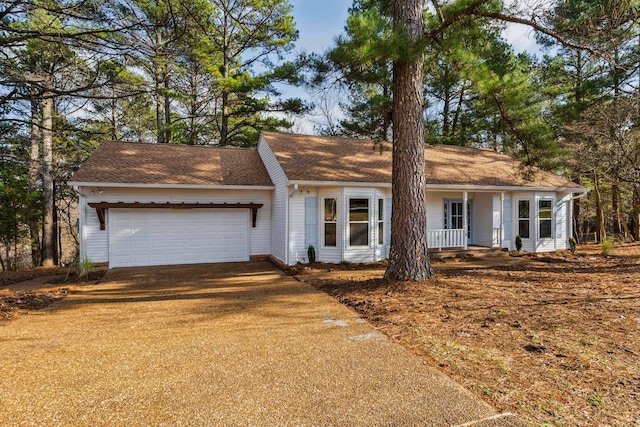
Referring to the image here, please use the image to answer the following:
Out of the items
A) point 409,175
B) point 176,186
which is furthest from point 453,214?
point 176,186

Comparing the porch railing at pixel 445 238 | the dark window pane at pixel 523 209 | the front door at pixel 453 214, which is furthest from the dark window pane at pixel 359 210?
the dark window pane at pixel 523 209

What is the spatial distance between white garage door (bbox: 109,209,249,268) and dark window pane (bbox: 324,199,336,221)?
282cm

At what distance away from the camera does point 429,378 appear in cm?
311

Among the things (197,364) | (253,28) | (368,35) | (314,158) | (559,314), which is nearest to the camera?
(197,364)

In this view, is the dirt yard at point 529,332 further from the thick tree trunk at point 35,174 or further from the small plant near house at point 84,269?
the thick tree trunk at point 35,174

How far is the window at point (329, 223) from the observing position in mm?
10086

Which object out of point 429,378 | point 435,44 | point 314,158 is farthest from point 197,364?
point 314,158

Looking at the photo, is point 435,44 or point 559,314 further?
point 435,44

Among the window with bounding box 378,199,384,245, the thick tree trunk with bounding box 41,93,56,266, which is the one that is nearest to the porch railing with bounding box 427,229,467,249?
the window with bounding box 378,199,384,245

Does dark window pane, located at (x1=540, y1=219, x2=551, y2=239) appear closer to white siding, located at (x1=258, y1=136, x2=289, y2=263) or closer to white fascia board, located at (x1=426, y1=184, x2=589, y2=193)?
white fascia board, located at (x1=426, y1=184, x2=589, y2=193)

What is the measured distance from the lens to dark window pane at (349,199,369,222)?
9984 millimetres

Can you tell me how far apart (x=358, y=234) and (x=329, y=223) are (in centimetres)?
94

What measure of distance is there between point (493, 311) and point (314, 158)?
7647 millimetres

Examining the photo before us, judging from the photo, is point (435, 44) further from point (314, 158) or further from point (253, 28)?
point (253, 28)
